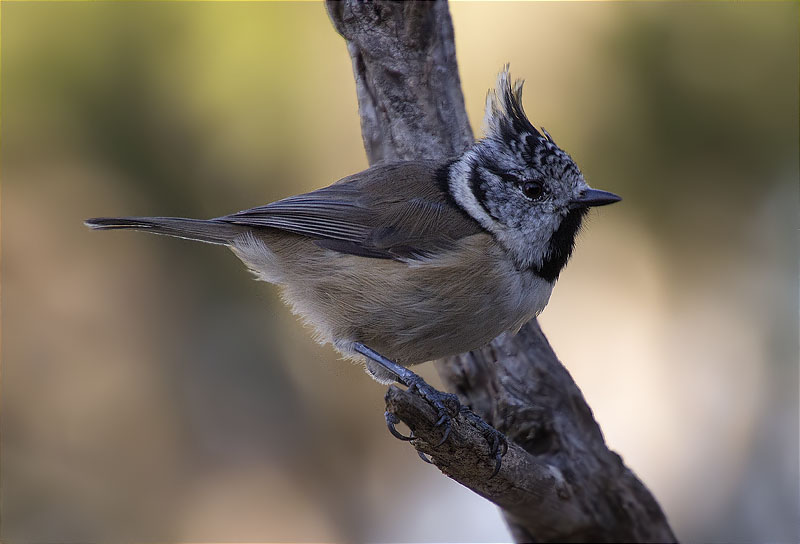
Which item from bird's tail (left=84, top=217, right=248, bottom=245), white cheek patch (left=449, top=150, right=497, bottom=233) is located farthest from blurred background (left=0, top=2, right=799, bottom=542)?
white cheek patch (left=449, top=150, right=497, bottom=233)

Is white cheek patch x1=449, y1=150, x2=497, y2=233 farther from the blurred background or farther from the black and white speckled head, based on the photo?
the blurred background

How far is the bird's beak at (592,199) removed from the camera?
3.05 m

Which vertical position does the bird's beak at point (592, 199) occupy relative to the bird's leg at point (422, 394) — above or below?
above

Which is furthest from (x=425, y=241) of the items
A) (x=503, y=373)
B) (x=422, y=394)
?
(x=503, y=373)

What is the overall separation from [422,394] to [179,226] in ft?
4.12

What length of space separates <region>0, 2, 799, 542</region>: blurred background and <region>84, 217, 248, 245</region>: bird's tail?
1.13 m

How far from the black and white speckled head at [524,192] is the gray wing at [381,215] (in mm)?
107

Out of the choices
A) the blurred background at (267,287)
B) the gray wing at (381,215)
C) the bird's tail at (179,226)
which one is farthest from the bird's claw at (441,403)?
the blurred background at (267,287)

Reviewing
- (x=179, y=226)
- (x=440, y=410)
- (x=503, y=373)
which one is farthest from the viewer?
(x=503, y=373)

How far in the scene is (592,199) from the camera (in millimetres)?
3047

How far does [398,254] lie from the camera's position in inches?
117

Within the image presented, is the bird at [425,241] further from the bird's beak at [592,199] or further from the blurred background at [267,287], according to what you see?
the blurred background at [267,287]

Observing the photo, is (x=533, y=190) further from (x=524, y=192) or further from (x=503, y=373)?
(x=503, y=373)

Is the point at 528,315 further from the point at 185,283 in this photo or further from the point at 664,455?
the point at 185,283
